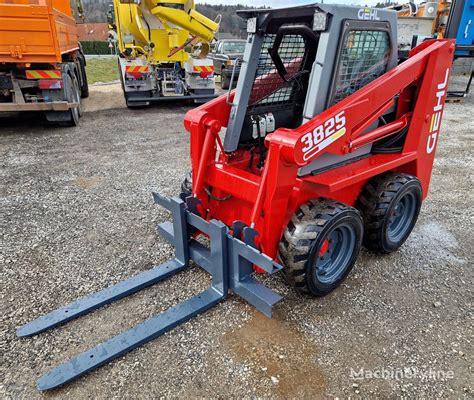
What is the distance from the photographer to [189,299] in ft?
9.23

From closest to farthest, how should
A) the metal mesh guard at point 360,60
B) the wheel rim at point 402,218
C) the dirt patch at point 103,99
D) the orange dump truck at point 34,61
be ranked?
the metal mesh guard at point 360,60 → the wheel rim at point 402,218 → the orange dump truck at point 34,61 → the dirt patch at point 103,99

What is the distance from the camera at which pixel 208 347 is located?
8.15 feet

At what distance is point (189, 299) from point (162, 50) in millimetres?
8531

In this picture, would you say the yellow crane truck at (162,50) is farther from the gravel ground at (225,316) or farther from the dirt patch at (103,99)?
the gravel ground at (225,316)

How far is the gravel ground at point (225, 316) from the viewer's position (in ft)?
7.38

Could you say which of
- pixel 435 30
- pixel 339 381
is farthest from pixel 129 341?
pixel 435 30

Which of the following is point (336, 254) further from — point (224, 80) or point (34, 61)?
point (224, 80)

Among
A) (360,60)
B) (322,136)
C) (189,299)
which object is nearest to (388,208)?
(322,136)

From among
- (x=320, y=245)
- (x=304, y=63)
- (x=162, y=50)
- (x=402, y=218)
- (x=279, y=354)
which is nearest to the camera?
(x=279, y=354)

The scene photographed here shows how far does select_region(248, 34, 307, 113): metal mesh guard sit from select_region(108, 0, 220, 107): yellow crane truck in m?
6.02

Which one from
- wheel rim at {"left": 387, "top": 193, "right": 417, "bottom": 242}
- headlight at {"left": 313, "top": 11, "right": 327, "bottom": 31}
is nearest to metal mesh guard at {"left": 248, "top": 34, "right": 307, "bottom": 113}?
headlight at {"left": 313, "top": 11, "right": 327, "bottom": 31}

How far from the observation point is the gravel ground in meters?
2.25

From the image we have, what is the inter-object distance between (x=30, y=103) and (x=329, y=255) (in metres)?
6.52

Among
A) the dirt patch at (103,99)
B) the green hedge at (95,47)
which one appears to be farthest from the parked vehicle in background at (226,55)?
the green hedge at (95,47)
